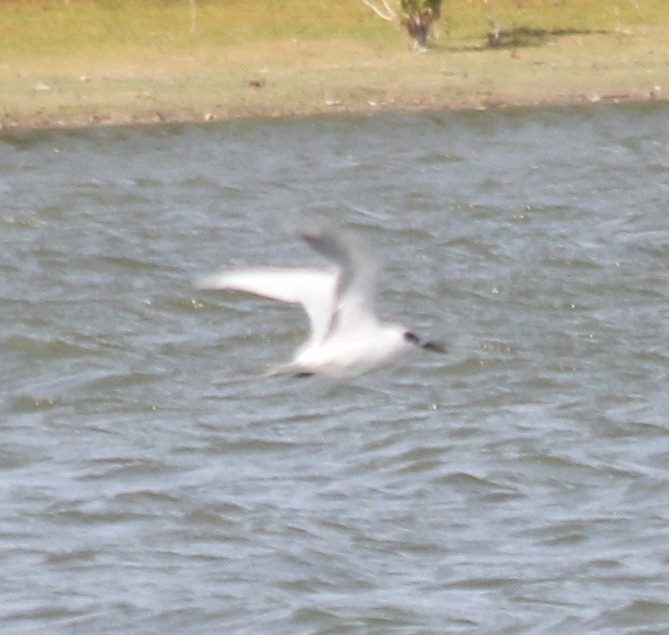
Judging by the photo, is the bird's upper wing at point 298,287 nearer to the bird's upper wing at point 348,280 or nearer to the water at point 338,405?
the bird's upper wing at point 348,280

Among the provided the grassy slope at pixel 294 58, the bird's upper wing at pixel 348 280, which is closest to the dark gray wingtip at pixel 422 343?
the bird's upper wing at pixel 348 280

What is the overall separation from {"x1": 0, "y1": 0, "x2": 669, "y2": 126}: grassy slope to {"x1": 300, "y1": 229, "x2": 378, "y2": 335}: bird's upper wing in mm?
13533

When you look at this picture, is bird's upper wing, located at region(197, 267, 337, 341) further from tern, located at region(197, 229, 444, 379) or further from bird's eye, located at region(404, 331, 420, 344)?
bird's eye, located at region(404, 331, 420, 344)

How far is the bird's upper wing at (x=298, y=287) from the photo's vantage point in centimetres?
767

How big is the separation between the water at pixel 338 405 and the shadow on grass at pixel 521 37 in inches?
164

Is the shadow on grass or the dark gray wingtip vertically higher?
the shadow on grass

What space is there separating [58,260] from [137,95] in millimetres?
5562

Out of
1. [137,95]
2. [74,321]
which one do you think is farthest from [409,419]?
[137,95]

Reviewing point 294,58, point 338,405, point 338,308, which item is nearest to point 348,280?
point 338,308

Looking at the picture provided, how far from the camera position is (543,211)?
1755 centimetres

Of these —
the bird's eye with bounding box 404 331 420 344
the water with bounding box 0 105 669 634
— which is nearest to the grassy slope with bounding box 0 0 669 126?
the water with bounding box 0 105 669 634

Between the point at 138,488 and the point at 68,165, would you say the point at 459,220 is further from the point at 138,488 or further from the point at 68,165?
the point at 138,488

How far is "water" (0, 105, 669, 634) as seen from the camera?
941 cm

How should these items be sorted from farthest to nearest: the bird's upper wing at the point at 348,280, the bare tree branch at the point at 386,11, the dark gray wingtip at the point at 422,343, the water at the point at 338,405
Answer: the bare tree branch at the point at 386,11
the water at the point at 338,405
the dark gray wingtip at the point at 422,343
the bird's upper wing at the point at 348,280
